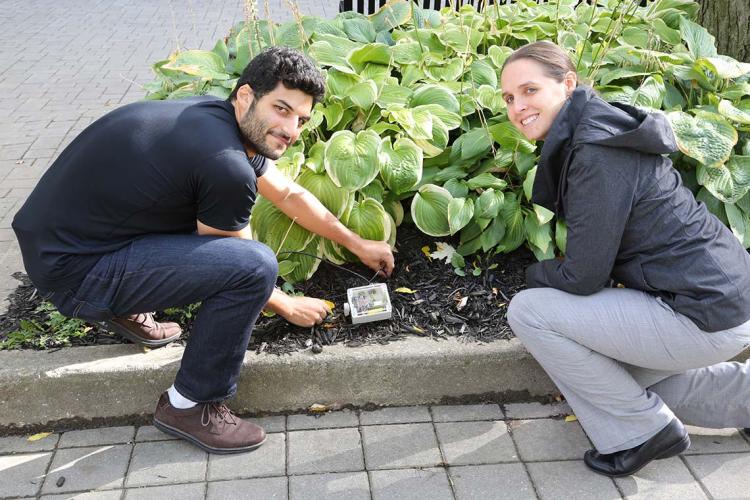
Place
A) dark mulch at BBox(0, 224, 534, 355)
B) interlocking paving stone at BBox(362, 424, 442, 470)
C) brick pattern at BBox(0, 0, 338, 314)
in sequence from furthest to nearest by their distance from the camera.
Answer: brick pattern at BBox(0, 0, 338, 314) < dark mulch at BBox(0, 224, 534, 355) < interlocking paving stone at BBox(362, 424, 442, 470)

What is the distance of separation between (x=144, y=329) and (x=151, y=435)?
0.41m

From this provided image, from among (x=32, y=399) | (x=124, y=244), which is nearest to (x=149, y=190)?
(x=124, y=244)

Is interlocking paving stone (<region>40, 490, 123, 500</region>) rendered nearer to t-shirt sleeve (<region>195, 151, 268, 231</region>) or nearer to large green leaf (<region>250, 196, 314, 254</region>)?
t-shirt sleeve (<region>195, 151, 268, 231</region>)

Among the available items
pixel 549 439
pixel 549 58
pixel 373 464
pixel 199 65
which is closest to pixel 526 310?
pixel 549 439

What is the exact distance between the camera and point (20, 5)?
34.2 ft

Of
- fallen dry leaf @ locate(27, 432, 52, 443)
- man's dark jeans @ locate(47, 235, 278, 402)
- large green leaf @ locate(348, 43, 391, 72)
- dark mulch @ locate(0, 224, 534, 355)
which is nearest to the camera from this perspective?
man's dark jeans @ locate(47, 235, 278, 402)

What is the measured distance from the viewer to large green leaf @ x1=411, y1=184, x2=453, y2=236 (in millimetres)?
3461

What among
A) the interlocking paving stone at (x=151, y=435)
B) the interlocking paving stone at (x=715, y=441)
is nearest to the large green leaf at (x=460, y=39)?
the interlocking paving stone at (x=715, y=441)

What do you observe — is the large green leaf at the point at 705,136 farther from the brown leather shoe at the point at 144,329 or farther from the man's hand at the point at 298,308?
the brown leather shoe at the point at 144,329

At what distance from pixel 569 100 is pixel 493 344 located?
3.39 ft

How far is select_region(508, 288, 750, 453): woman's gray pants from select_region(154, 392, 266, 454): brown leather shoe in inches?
43.3

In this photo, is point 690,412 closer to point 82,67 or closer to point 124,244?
point 124,244

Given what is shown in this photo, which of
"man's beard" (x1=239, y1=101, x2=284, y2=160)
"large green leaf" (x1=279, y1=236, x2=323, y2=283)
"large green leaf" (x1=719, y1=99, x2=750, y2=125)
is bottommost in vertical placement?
"large green leaf" (x1=279, y1=236, x2=323, y2=283)

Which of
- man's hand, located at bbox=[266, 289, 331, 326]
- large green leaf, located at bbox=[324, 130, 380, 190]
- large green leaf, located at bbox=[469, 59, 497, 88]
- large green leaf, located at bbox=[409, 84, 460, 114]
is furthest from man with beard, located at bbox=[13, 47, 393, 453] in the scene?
large green leaf, located at bbox=[469, 59, 497, 88]
